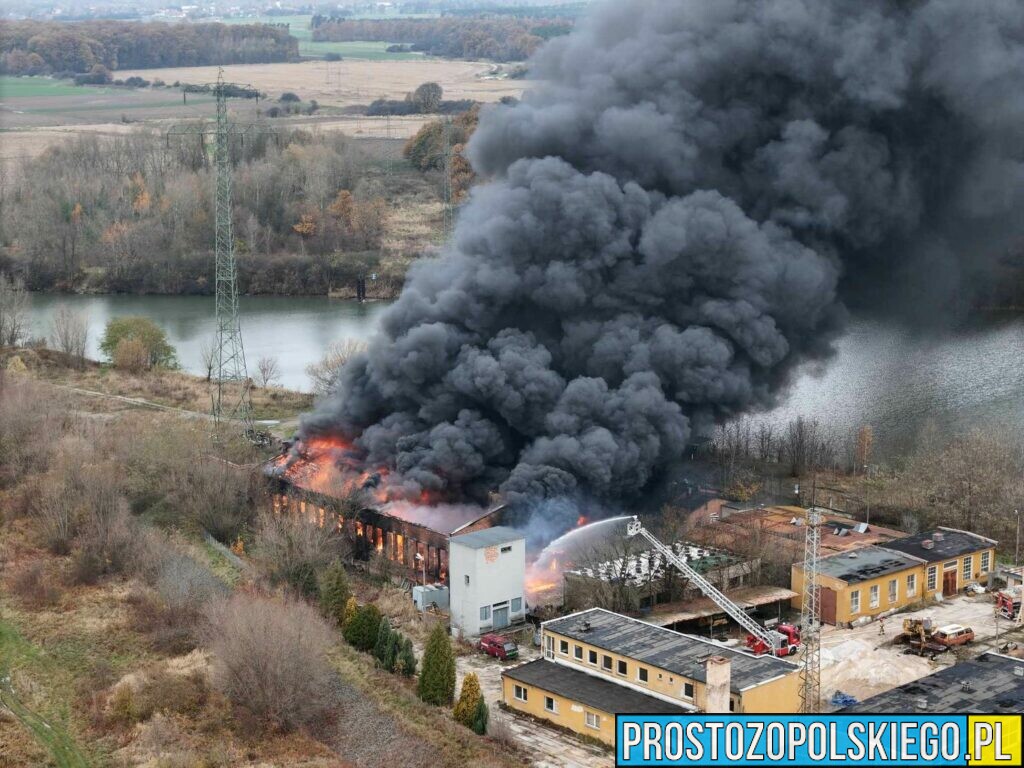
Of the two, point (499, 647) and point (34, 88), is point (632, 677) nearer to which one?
point (499, 647)

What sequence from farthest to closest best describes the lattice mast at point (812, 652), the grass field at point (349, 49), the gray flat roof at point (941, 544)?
the grass field at point (349, 49) < the gray flat roof at point (941, 544) < the lattice mast at point (812, 652)

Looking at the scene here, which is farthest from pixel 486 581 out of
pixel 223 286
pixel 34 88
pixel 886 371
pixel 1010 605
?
pixel 34 88

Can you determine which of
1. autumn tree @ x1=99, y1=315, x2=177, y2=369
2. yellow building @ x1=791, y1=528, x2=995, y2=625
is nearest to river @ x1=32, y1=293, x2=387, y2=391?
autumn tree @ x1=99, y1=315, x2=177, y2=369

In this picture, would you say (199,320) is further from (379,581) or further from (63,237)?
(379,581)

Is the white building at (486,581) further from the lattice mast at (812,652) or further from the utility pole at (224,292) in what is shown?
the utility pole at (224,292)

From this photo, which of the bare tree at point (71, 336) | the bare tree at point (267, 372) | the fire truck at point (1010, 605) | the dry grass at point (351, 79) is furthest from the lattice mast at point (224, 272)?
the dry grass at point (351, 79)

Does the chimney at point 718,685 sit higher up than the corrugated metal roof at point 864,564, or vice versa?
the chimney at point 718,685

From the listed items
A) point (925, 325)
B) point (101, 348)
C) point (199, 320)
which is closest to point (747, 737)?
point (925, 325)
